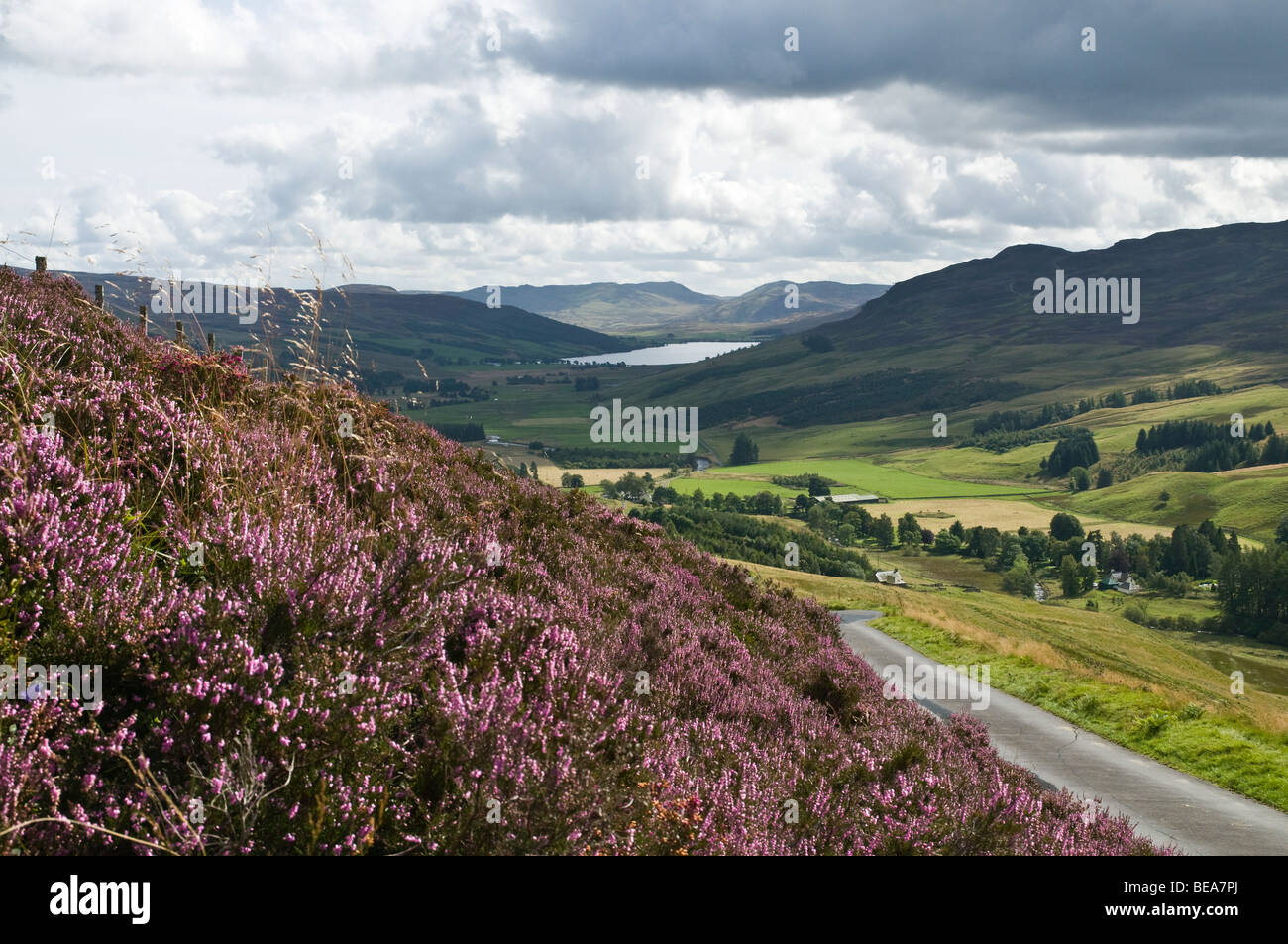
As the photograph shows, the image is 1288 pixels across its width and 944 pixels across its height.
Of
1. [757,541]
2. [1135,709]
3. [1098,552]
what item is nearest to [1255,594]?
[1098,552]

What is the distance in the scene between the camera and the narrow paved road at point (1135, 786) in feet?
33.9

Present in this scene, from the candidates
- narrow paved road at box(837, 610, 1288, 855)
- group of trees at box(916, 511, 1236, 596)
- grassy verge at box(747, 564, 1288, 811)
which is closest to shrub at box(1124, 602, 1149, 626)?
group of trees at box(916, 511, 1236, 596)

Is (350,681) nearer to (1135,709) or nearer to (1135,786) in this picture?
(1135,786)

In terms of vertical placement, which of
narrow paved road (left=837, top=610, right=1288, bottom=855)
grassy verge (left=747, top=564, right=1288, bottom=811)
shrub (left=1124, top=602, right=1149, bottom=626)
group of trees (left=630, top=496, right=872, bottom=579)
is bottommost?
shrub (left=1124, top=602, right=1149, bottom=626)

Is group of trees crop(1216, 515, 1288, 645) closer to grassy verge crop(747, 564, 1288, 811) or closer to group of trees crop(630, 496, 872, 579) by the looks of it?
group of trees crop(630, 496, 872, 579)

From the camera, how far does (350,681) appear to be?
383 cm

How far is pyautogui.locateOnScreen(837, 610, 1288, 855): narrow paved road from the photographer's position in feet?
33.9

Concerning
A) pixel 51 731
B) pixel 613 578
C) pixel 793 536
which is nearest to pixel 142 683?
pixel 51 731

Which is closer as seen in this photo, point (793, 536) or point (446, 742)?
point (446, 742)

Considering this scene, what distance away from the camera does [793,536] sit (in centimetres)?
13675

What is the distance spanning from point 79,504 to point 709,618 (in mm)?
5629

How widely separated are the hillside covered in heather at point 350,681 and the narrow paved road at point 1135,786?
3.89m

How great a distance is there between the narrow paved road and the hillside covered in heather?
389cm

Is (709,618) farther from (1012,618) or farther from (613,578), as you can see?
(1012,618)
